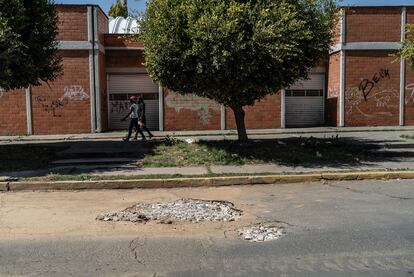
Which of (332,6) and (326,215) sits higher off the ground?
(332,6)

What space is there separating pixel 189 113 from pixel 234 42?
41.6 feet

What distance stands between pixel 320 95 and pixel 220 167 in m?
15.3

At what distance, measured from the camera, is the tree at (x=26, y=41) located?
1212 cm

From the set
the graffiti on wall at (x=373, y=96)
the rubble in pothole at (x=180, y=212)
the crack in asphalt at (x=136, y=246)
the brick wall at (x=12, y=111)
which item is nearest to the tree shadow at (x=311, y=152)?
the rubble in pothole at (x=180, y=212)

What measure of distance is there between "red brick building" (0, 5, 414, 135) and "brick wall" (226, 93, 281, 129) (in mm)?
50

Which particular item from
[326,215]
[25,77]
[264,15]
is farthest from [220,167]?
[25,77]

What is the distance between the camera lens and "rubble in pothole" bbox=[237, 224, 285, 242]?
20.3ft

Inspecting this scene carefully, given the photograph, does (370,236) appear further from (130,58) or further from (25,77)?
(130,58)

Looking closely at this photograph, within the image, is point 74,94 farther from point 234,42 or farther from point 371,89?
point 371,89

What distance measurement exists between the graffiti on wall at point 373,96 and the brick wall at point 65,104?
12614 millimetres

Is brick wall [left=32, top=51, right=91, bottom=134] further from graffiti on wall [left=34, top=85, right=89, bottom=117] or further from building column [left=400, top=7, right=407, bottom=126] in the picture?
building column [left=400, top=7, right=407, bottom=126]

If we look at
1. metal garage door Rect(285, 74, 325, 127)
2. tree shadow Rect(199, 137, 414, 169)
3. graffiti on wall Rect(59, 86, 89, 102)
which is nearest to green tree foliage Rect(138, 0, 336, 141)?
tree shadow Rect(199, 137, 414, 169)

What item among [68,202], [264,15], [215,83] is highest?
[264,15]

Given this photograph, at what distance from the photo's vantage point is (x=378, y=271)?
4.91 m
